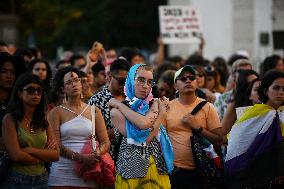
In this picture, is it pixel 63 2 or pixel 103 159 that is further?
pixel 63 2

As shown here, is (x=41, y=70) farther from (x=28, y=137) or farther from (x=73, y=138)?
(x=28, y=137)

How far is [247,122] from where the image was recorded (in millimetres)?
8766

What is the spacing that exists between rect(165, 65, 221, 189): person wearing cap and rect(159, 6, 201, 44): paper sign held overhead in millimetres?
10265

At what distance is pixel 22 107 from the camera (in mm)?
8445

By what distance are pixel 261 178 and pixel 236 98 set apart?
164cm

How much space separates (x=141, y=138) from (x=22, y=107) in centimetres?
121

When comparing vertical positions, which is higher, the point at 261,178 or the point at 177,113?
the point at 177,113

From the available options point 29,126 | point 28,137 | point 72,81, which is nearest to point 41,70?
point 72,81

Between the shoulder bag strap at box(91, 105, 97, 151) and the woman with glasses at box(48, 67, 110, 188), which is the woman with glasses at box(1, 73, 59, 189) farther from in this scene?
the shoulder bag strap at box(91, 105, 97, 151)

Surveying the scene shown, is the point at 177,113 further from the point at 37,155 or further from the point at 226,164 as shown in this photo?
the point at 37,155

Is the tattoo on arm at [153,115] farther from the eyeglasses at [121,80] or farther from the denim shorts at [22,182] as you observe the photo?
the eyeglasses at [121,80]

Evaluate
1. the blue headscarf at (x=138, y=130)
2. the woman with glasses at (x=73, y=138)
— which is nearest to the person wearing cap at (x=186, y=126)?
the woman with glasses at (x=73, y=138)

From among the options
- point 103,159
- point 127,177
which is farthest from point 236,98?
point 127,177

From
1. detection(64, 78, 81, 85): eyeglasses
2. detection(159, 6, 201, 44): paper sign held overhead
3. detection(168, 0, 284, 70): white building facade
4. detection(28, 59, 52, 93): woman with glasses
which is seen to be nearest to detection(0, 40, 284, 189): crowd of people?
detection(64, 78, 81, 85): eyeglasses
